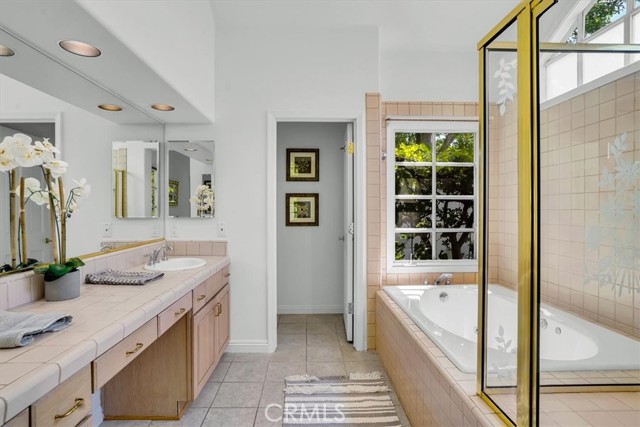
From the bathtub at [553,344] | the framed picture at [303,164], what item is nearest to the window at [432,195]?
the framed picture at [303,164]

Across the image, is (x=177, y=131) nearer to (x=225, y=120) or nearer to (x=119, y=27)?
(x=225, y=120)

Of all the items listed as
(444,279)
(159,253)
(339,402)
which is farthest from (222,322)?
(444,279)

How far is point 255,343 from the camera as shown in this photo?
9.32 ft

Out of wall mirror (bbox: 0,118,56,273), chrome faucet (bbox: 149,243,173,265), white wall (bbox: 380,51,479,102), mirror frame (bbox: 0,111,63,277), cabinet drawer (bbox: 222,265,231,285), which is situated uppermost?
white wall (bbox: 380,51,479,102)

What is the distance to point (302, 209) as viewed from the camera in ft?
12.6

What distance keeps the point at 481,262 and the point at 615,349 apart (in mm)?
452

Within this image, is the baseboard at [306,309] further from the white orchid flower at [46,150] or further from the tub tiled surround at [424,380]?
the white orchid flower at [46,150]

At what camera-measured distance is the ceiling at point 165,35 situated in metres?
1.33

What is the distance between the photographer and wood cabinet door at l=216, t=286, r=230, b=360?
2.47 m

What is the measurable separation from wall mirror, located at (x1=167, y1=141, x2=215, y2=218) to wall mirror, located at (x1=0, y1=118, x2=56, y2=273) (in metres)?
1.12

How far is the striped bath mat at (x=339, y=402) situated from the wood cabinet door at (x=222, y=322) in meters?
0.56

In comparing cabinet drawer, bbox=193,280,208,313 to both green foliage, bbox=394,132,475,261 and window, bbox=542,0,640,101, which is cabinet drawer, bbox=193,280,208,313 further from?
window, bbox=542,0,640,101

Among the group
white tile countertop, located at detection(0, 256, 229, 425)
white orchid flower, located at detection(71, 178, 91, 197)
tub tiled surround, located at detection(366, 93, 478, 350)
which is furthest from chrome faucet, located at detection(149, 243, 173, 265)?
tub tiled surround, located at detection(366, 93, 478, 350)

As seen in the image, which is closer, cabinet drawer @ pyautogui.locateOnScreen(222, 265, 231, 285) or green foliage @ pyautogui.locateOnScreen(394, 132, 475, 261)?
cabinet drawer @ pyautogui.locateOnScreen(222, 265, 231, 285)
